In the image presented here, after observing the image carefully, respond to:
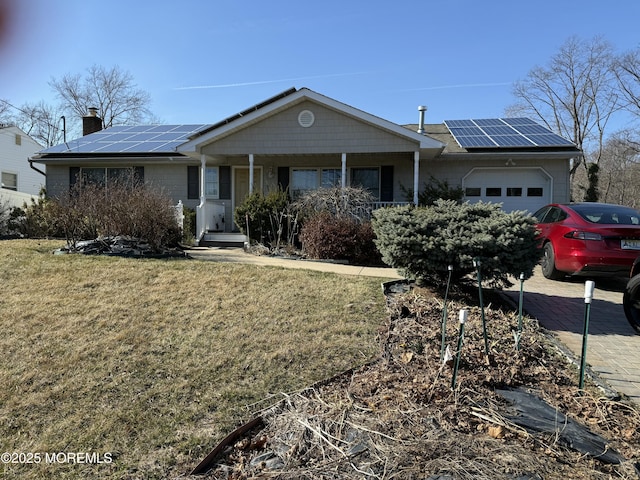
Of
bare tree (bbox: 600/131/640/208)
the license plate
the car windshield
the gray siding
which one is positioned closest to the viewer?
the license plate

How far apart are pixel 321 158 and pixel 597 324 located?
10.9 metres

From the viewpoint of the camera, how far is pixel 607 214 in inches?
304

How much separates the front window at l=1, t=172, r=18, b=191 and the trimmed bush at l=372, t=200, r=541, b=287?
87.9 feet

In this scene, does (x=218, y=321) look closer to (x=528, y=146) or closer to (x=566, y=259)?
(x=566, y=259)

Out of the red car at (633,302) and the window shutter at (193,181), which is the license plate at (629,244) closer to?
the red car at (633,302)

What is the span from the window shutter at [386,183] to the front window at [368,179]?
0.18 metres

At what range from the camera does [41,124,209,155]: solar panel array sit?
15.9 metres

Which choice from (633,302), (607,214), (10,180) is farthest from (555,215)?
(10,180)

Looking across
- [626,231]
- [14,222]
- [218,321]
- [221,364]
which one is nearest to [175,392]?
[221,364]

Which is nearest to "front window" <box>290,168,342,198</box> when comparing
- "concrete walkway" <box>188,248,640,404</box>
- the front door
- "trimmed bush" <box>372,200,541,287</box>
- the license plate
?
the front door

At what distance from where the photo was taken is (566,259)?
25.0ft

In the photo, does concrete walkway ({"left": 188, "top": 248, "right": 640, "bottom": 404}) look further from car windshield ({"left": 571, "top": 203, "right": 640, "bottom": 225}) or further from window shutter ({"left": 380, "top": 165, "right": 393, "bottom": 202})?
window shutter ({"left": 380, "top": 165, "right": 393, "bottom": 202})

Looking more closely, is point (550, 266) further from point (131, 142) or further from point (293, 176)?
point (131, 142)

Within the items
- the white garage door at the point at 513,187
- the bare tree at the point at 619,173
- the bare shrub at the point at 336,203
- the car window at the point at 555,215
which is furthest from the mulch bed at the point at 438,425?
the bare tree at the point at 619,173
